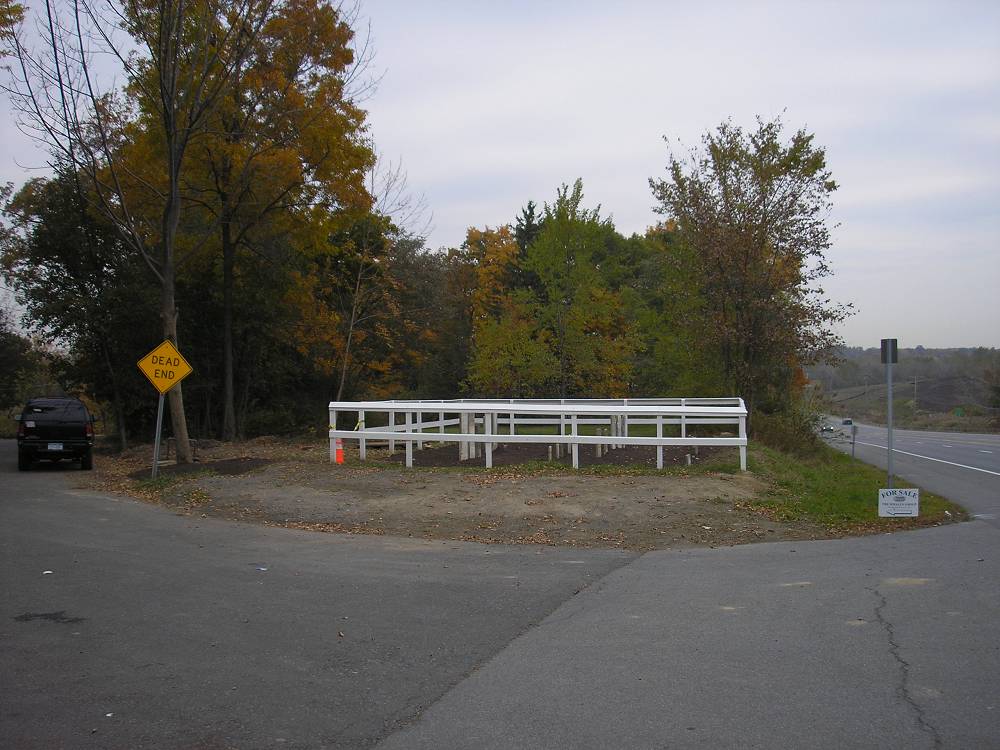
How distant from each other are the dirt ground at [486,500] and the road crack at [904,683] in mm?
3673

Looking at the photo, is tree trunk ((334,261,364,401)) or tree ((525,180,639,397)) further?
tree trunk ((334,261,364,401))

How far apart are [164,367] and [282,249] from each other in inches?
438

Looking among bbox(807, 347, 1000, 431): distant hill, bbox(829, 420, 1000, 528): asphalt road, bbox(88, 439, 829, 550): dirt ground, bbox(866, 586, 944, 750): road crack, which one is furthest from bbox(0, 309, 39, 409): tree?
bbox(807, 347, 1000, 431): distant hill

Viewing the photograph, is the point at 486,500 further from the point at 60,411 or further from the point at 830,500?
the point at 60,411

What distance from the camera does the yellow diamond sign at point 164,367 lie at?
638 inches

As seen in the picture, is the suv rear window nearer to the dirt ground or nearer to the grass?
the dirt ground

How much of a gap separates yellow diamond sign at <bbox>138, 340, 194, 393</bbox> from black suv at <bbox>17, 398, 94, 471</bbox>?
5.19 meters

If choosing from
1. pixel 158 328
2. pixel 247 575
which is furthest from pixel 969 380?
pixel 247 575

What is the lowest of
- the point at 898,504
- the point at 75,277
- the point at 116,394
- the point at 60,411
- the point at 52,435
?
the point at 898,504

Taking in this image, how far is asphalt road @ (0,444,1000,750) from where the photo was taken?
4457mm

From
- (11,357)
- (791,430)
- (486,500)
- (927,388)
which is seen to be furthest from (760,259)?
(927,388)

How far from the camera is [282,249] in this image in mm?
26812

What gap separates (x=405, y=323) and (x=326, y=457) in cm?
1923

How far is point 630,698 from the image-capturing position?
4.86 metres
